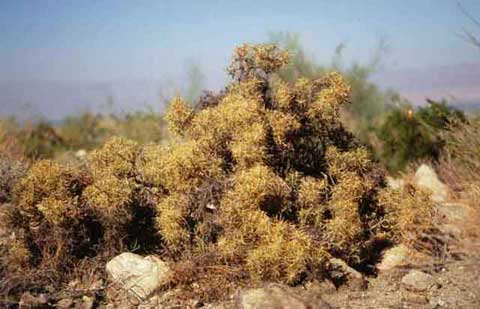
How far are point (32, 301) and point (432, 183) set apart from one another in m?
6.56

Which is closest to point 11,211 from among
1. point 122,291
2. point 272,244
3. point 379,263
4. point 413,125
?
point 122,291

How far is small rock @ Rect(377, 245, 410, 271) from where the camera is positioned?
656cm

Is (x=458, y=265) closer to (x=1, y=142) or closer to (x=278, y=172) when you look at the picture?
(x=278, y=172)

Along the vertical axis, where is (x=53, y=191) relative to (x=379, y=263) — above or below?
above

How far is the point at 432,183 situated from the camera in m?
9.43

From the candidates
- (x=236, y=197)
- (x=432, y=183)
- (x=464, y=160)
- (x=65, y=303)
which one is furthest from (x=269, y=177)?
(x=432, y=183)

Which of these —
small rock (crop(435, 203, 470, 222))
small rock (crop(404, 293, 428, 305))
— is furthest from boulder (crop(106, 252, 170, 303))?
small rock (crop(435, 203, 470, 222))

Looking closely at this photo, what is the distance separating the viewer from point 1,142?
10.9 meters

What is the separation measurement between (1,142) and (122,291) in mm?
6225

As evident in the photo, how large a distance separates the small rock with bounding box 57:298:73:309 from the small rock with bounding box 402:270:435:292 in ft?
11.3

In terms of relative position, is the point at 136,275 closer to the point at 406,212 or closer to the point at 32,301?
the point at 32,301

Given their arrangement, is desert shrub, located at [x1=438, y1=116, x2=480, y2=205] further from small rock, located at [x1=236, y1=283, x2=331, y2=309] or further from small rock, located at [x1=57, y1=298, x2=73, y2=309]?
small rock, located at [x1=57, y1=298, x2=73, y2=309]

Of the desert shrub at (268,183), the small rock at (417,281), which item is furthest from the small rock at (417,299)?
the desert shrub at (268,183)

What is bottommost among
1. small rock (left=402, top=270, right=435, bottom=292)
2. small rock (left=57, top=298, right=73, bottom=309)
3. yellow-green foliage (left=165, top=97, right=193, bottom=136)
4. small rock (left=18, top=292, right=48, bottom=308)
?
small rock (left=57, top=298, right=73, bottom=309)
